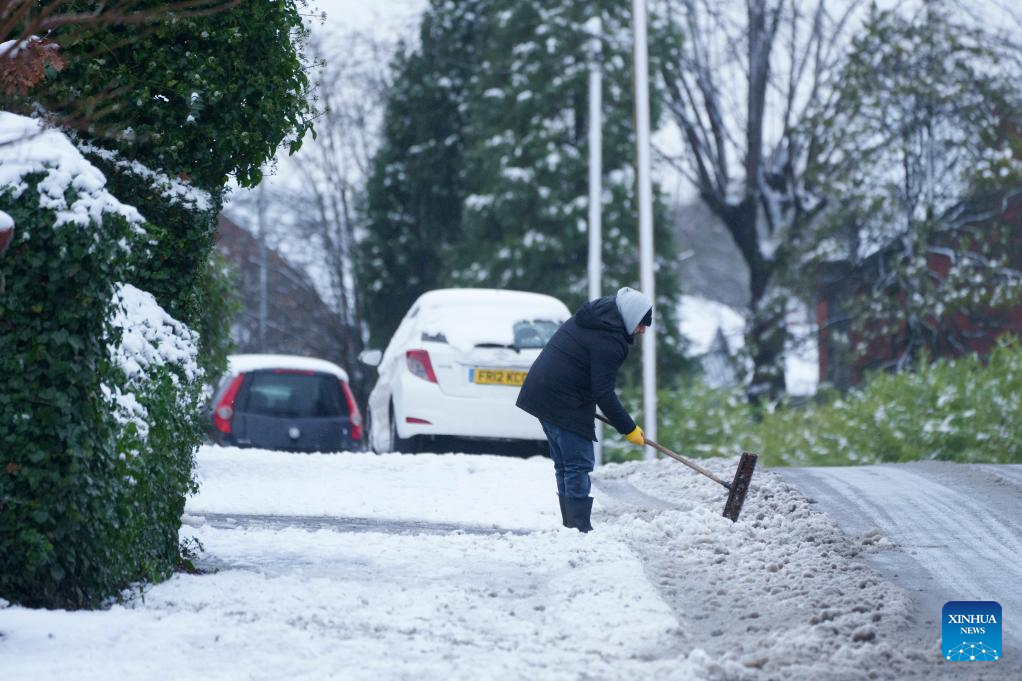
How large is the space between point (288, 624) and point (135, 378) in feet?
4.32

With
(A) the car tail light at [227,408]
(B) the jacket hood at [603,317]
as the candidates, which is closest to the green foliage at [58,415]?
(B) the jacket hood at [603,317]

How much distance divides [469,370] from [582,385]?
4517mm

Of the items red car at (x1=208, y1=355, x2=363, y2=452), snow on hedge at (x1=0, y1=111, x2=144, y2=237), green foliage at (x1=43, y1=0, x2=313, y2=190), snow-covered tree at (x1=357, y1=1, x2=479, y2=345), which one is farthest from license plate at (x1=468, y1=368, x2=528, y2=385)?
snow-covered tree at (x1=357, y1=1, x2=479, y2=345)

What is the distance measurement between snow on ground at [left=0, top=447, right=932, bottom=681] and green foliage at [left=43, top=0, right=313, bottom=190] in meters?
2.02

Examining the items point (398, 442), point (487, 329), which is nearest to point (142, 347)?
point (487, 329)

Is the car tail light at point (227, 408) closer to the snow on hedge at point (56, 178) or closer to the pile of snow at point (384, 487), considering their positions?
the pile of snow at point (384, 487)

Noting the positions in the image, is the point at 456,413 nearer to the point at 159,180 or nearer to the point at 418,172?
the point at 159,180

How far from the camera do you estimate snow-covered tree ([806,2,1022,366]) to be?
2572cm

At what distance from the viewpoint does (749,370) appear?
30906 millimetres

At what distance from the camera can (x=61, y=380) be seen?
18.7ft

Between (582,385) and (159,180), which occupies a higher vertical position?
(159,180)

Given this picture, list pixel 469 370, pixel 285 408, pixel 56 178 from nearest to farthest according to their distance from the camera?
pixel 56 178
pixel 469 370
pixel 285 408

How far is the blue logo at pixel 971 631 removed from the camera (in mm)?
5820

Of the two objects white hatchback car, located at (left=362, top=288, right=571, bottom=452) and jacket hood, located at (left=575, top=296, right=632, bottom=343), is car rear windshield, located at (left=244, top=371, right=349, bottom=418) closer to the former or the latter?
white hatchback car, located at (left=362, top=288, right=571, bottom=452)
